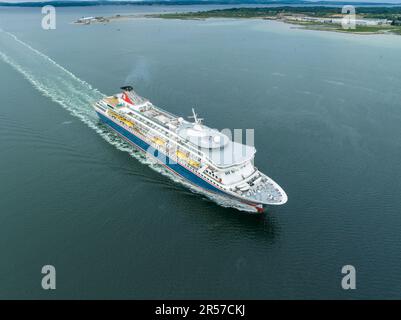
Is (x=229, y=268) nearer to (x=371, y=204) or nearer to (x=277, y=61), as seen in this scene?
(x=371, y=204)

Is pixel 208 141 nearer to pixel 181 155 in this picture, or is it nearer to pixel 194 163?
pixel 194 163

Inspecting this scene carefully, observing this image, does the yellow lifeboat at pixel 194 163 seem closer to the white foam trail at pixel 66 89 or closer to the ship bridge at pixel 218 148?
the ship bridge at pixel 218 148

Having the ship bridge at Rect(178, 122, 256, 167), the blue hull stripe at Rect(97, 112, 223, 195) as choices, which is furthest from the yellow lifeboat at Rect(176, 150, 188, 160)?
the ship bridge at Rect(178, 122, 256, 167)

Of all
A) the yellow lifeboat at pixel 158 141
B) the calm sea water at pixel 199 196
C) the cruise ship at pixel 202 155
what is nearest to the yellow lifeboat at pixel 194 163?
the cruise ship at pixel 202 155

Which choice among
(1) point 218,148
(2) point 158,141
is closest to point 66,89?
(2) point 158,141

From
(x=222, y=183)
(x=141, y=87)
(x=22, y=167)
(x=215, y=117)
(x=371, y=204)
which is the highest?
(x=141, y=87)

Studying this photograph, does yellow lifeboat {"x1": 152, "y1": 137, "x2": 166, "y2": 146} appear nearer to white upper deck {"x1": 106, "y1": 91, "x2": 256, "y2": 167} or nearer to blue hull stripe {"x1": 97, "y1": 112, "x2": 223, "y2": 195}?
blue hull stripe {"x1": 97, "y1": 112, "x2": 223, "y2": 195}

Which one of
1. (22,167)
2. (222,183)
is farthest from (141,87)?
(222,183)
